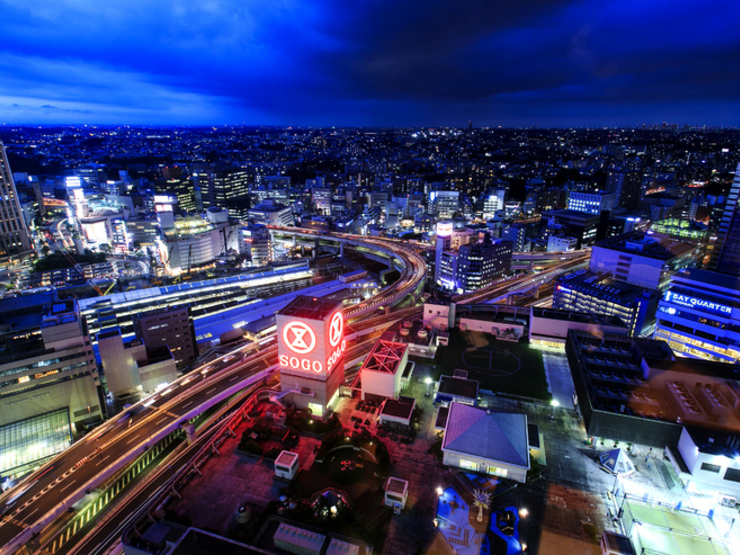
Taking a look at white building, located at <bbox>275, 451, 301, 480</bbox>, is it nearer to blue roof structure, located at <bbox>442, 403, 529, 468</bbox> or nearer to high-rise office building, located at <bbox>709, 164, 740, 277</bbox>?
blue roof structure, located at <bbox>442, 403, 529, 468</bbox>

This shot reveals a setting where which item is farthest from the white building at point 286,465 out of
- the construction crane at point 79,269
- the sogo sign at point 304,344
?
the construction crane at point 79,269

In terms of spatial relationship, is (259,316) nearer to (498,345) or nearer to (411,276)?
(411,276)

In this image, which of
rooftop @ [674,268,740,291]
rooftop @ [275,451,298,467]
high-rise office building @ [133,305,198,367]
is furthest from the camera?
high-rise office building @ [133,305,198,367]

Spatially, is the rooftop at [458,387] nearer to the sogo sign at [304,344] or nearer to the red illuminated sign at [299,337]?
the sogo sign at [304,344]

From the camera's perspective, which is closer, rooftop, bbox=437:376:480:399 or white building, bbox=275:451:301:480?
white building, bbox=275:451:301:480

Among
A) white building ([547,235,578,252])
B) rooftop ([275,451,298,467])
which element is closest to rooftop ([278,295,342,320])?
rooftop ([275,451,298,467])

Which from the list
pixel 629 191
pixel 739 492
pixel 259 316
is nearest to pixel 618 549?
pixel 739 492
